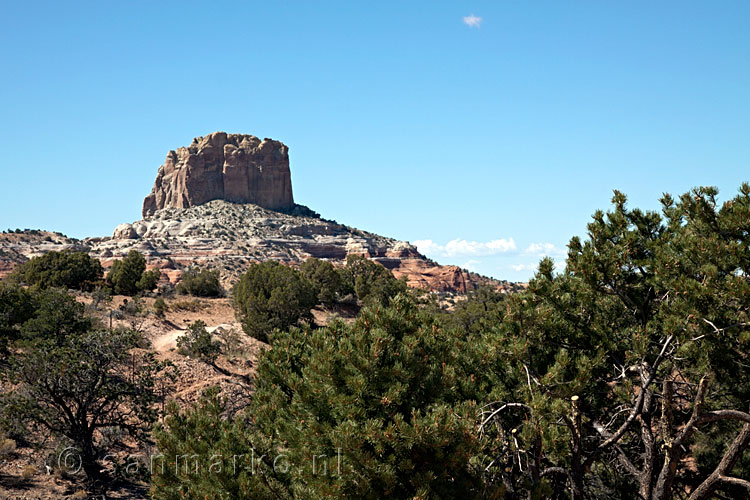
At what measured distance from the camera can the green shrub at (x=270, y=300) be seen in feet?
108

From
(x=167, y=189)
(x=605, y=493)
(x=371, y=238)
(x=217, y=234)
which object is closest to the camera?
(x=605, y=493)

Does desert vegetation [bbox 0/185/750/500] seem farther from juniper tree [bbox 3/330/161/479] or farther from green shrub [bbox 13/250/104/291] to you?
green shrub [bbox 13/250/104/291]

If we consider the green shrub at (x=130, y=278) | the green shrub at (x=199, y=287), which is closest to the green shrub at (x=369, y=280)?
the green shrub at (x=199, y=287)

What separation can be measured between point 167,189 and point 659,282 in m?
137

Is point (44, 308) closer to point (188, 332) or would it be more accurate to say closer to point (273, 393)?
point (188, 332)

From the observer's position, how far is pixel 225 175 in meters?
130

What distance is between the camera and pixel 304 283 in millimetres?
39750

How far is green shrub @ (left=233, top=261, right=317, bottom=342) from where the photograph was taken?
32844mm

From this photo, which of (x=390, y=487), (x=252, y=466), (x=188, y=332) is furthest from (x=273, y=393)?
(x=188, y=332)

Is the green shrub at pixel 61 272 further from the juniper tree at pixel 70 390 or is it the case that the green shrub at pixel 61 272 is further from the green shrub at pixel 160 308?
the juniper tree at pixel 70 390

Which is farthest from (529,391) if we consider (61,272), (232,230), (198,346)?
(232,230)

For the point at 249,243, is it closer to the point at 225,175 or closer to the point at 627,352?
the point at 225,175

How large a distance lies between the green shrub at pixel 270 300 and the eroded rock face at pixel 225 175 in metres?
95.6

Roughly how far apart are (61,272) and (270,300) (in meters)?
17.9
